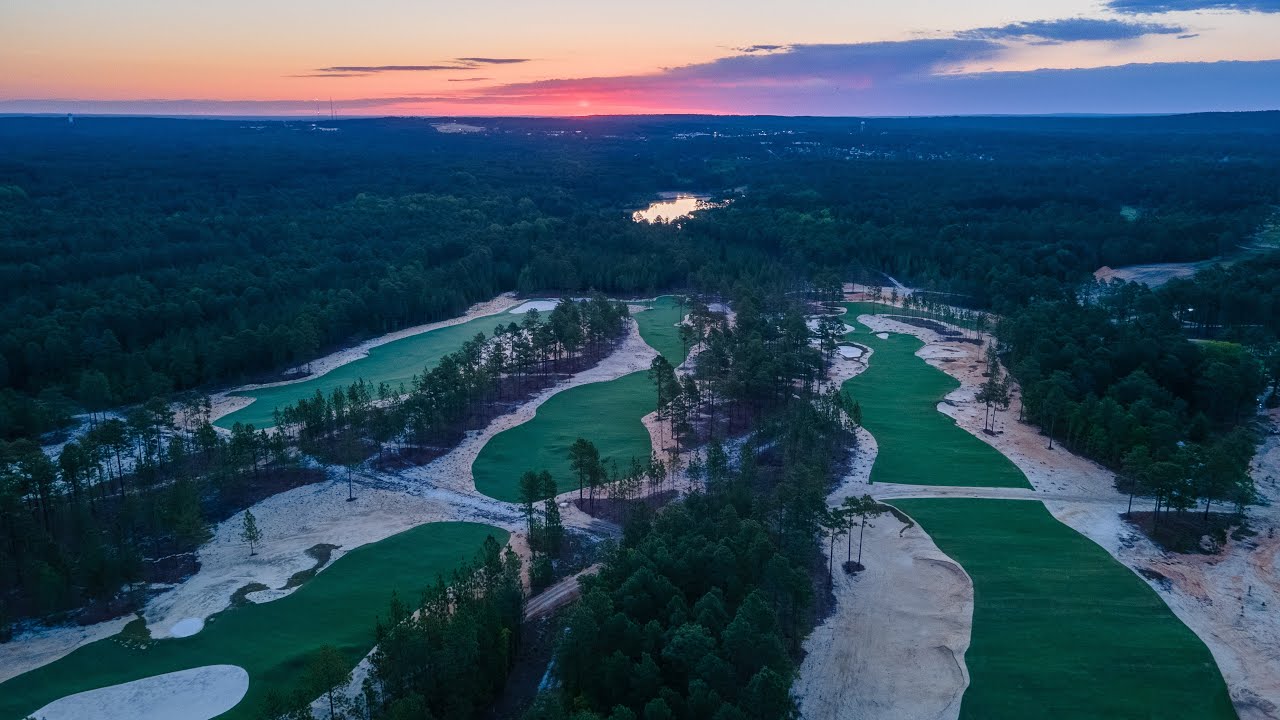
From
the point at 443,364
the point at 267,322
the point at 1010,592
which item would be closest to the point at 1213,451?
the point at 1010,592

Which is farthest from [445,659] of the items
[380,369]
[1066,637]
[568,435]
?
[380,369]

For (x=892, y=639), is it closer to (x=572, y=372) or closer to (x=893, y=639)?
(x=893, y=639)

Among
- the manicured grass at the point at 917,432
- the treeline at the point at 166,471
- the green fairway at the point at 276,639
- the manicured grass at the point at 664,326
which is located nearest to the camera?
the green fairway at the point at 276,639

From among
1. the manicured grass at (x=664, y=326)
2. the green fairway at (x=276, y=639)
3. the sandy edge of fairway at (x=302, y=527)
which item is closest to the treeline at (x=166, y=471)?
the sandy edge of fairway at (x=302, y=527)

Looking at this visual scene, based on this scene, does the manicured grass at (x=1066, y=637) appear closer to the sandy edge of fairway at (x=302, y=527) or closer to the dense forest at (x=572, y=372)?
the dense forest at (x=572, y=372)

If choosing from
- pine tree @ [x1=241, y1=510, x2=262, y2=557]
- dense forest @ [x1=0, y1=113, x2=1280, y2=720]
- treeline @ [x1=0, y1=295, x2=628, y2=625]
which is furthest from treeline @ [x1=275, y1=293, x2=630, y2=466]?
pine tree @ [x1=241, y1=510, x2=262, y2=557]

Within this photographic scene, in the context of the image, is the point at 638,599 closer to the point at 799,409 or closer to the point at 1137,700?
the point at 1137,700
